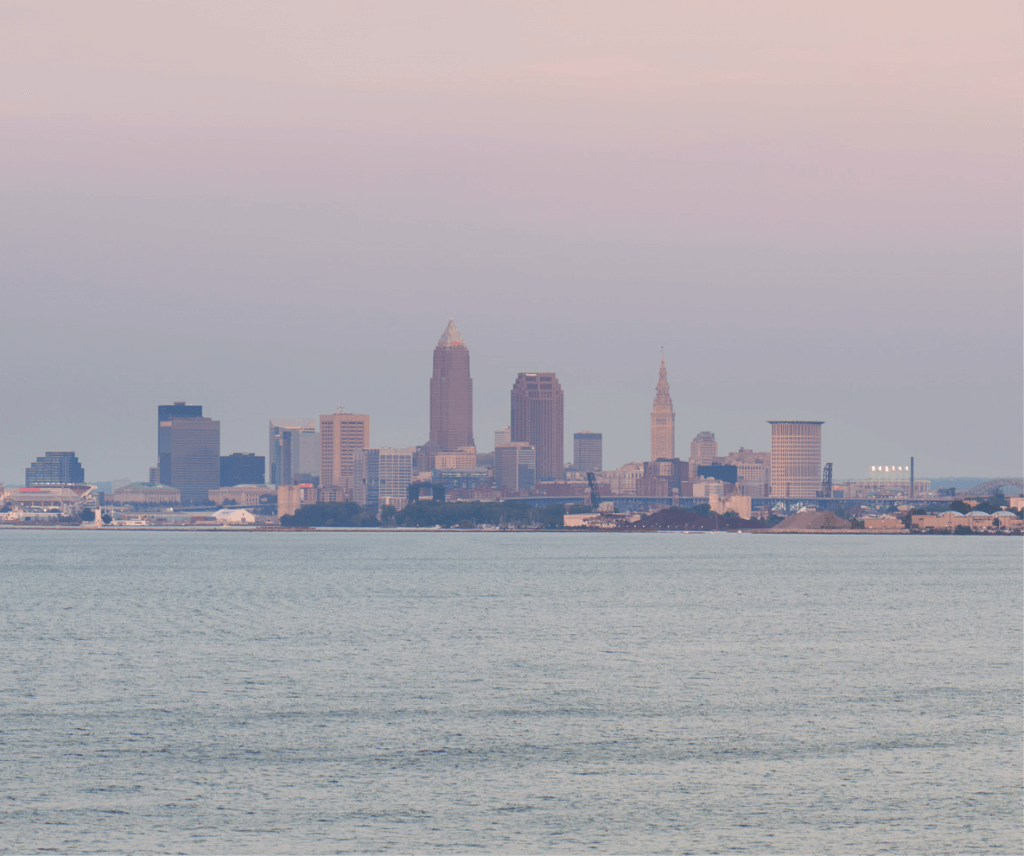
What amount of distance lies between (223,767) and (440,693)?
11738 millimetres

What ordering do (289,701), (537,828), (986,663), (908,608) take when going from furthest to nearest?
1. (908,608)
2. (986,663)
3. (289,701)
4. (537,828)

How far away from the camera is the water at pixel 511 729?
28.1 meters

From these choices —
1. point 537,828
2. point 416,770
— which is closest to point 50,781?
point 416,770

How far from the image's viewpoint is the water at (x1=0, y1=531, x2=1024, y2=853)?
92.3 feet

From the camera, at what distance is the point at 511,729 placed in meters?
37.6

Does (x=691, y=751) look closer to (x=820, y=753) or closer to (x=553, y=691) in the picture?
(x=820, y=753)

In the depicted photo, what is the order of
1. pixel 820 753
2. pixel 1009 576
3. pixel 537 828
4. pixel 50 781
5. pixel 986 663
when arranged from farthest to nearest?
pixel 1009 576 → pixel 986 663 → pixel 820 753 → pixel 50 781 → pixel 537 828

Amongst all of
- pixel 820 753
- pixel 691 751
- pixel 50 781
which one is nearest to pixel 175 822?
pixel 50 781

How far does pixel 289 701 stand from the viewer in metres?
42.5

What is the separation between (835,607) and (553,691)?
3989cm

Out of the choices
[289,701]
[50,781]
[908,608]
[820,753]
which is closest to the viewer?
[50,781]

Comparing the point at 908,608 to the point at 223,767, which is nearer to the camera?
the point at 223,767

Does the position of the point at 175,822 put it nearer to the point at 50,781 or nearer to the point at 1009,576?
the point at 50,781

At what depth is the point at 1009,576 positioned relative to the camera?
390 feet
